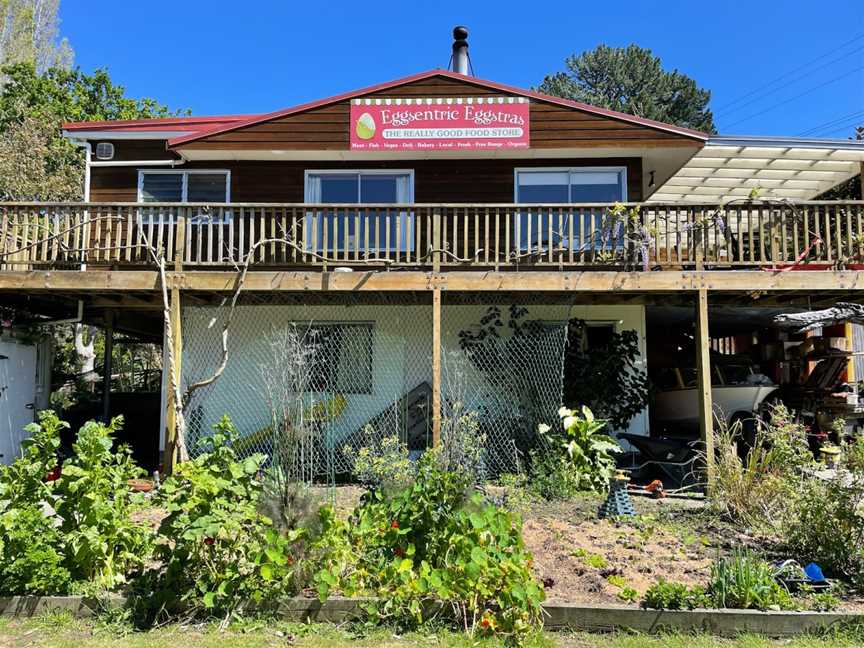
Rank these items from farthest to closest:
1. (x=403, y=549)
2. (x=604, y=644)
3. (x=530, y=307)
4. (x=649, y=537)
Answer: (x=530, y=307)
(x=649, y=537)
(x=403, y=549)
(x=604, y=644)

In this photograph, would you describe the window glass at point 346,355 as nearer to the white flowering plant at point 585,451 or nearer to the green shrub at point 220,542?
the white flowering plant at point 585,451

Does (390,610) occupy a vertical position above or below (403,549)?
below

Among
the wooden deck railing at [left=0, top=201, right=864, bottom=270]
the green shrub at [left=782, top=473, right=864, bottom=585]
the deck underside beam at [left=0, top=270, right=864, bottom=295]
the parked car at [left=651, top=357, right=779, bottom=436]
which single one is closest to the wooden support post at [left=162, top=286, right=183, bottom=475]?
the deck underside beam at [left=0, top=270, right=864, bottom=295]

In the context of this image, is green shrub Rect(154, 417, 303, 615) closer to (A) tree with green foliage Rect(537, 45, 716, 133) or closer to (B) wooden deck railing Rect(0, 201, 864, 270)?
(B) wooden deck railing Rect(0, 201, 864, 270)

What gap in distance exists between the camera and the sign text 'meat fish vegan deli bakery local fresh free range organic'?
1152cm

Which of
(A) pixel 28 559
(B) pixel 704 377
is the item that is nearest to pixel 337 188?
(B) pixel 704 377

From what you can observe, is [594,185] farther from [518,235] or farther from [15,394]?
[15,394]

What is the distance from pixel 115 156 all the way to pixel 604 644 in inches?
473

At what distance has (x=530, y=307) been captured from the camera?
11.6 metres

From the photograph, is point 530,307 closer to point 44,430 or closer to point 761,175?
point 761,175

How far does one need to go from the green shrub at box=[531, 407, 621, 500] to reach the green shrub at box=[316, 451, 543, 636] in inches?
145

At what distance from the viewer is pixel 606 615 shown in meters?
4.47

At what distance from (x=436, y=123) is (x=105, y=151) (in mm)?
6219

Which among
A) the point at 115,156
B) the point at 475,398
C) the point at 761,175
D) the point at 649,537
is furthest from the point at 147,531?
the point at 761,175
